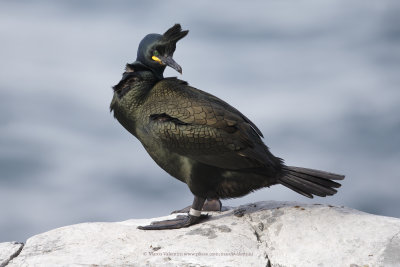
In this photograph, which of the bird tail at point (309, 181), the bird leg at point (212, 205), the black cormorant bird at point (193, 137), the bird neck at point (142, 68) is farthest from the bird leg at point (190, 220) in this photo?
the bird neck at point (142, 68)

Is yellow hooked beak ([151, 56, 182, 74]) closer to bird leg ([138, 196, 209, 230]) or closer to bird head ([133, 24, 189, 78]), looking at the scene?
bird head ([133, 24, 189, 78])

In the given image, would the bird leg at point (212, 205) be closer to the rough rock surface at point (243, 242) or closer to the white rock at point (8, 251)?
the rough rock surface at point (243, 242)

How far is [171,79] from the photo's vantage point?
6090 mm

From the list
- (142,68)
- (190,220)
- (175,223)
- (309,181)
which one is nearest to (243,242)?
(190,220)

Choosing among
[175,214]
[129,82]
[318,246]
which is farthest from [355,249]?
[129,82]

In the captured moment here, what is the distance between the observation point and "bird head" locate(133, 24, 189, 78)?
597 cm

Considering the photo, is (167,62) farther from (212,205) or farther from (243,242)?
(243,242)

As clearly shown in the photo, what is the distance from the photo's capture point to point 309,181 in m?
5.91

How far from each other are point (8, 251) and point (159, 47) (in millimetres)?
2155

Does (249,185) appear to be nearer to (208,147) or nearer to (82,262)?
(208,147)

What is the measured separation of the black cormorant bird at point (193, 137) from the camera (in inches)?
220

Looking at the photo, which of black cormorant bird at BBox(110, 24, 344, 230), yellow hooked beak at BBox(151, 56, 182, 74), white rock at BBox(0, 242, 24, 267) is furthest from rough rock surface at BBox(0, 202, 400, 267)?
yellow hooked beak at BBox(151, 56, 182, 74)

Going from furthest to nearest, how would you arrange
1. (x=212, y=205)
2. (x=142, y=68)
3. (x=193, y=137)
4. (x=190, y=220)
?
1. (x=212, y=205)
2. (x=142, y=68)
3. (x=190, y=220)
4. (x=193, y=137)

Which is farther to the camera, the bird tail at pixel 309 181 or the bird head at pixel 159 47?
the bird head at pixel 159 47
